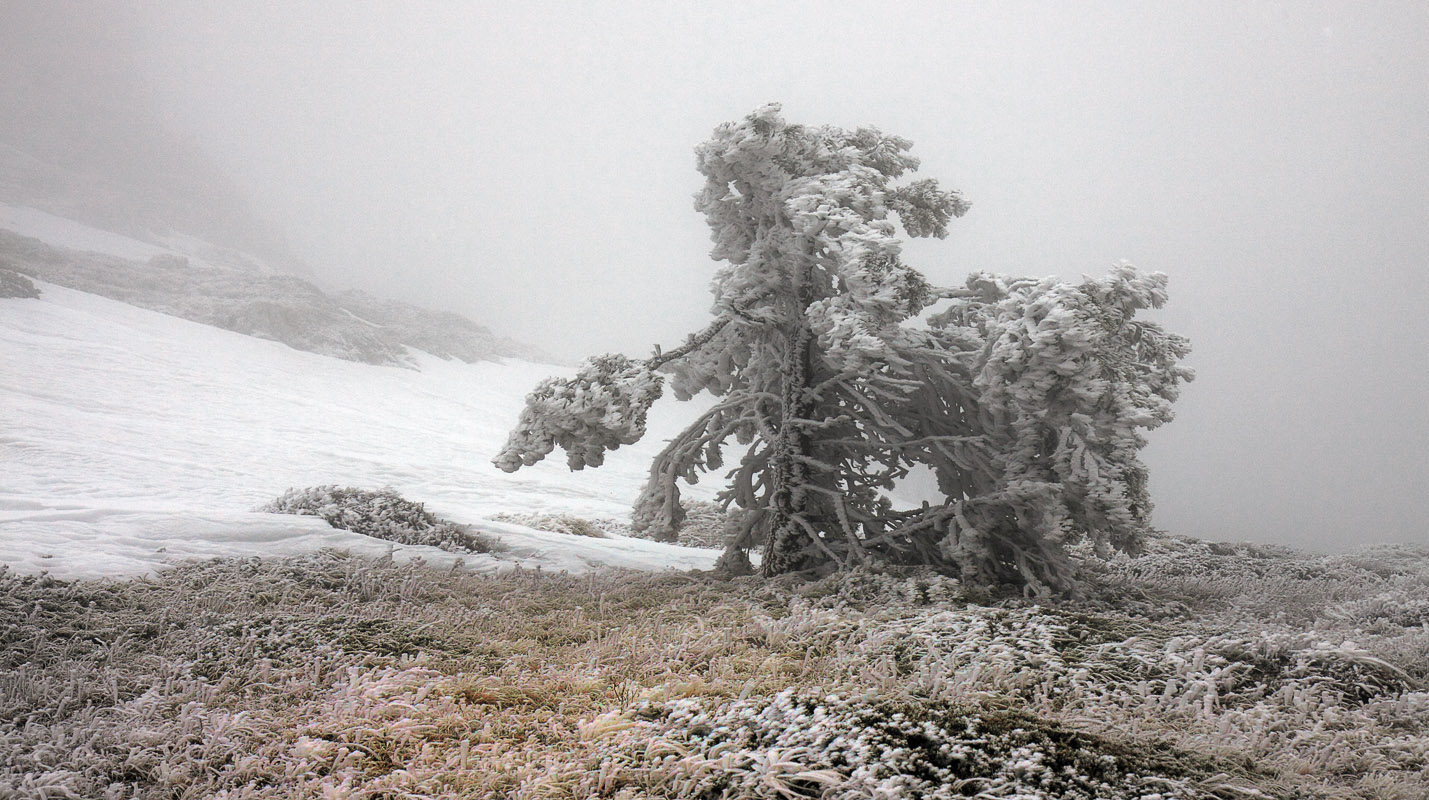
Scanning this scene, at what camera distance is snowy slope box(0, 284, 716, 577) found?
7703 millimetres

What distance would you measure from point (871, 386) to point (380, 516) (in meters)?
6.94

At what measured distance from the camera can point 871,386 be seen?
348 inches

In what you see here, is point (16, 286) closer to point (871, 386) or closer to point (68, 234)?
point (68, 234)

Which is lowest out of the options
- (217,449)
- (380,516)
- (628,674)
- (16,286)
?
(217,449)

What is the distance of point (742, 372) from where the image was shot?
933 cm

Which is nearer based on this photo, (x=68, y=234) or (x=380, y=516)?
(x=380, y=516)

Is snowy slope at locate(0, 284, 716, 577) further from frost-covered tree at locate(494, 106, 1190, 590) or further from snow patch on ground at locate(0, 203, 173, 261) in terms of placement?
snow patch on ground at locate(0, 203, 173, 261)

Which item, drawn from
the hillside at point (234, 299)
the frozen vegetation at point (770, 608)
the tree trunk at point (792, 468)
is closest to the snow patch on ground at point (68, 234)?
the hillside at point (234, 299)

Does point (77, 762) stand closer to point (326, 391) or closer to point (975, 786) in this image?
point (975, 786)

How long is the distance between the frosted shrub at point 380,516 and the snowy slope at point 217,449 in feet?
1.70

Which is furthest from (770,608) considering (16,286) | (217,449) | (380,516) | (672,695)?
(16,286)

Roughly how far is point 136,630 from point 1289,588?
484 inches

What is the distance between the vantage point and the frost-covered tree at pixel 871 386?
6398 millimetres

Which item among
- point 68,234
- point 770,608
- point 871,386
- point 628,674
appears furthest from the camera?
point 68,234
